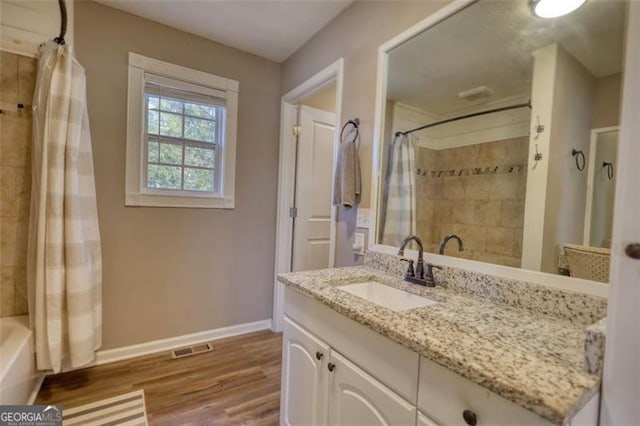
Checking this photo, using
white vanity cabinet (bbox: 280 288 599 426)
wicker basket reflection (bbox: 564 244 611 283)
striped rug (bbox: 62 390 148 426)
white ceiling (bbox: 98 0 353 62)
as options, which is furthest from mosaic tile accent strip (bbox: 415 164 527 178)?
striped rug (bbox: 62 390 148 426)

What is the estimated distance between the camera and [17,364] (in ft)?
4.78

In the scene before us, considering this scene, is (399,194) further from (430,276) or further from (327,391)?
(327,391)

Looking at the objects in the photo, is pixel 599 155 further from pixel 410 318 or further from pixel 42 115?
pixel 42 115

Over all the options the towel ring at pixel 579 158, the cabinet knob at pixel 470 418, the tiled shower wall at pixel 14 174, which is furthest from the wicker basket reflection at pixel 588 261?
the tiled shower wall at pixel 14 174

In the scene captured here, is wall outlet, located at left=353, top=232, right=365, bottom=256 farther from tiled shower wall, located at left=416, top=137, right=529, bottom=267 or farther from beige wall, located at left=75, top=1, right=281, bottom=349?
beige wall, located at left=75, top=1, right=281, bottom=349

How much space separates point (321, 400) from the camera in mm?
1151

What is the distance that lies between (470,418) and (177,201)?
2263 mm

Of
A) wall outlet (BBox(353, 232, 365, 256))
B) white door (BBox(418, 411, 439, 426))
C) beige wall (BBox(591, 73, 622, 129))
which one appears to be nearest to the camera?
white door (BBox(418, 411, 439, 426))

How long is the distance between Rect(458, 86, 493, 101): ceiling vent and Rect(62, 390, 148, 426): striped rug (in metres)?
2.29

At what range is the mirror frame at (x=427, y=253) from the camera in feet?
3.07

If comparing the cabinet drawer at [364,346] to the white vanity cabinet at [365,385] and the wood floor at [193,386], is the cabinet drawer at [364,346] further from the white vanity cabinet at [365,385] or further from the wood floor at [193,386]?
the wood floor at [193,386]

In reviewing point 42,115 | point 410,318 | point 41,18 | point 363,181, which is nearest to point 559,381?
point 410,318

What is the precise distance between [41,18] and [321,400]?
2.73 m

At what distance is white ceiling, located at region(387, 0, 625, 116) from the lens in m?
0.93
